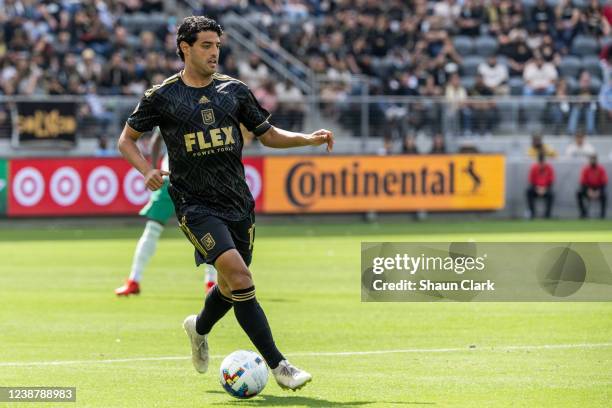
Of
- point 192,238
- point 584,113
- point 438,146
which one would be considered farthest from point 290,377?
point 584,113

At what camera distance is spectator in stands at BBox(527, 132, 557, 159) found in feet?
102

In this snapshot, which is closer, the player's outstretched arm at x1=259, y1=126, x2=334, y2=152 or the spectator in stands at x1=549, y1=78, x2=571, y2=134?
the player's outstretched arm at x1=259, y1=126, x2=334, y2=152

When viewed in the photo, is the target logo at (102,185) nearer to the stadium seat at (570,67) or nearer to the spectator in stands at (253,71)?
the spectator in stands at (253,71)

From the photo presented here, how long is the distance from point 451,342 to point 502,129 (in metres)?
20.7

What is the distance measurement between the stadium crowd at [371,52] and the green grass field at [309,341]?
1080cm

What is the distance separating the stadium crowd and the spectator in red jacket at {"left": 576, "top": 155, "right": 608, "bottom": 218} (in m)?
1.20

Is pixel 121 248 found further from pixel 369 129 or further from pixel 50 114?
pixel 369 129

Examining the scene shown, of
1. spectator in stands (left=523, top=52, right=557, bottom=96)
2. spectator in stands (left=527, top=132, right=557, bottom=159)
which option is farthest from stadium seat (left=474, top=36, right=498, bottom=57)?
spectator in stands (left=527, top=132, right=557, bottom=159)

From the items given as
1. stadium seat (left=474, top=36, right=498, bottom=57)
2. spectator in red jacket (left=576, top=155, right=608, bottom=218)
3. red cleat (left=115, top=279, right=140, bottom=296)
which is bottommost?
spectator in red jacket (left=576, top=155, right=608, bottom=218)

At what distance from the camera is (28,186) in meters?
27.8

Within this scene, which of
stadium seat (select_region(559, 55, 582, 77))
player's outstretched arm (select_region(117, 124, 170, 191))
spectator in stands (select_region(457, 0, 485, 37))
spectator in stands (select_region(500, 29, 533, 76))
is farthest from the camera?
spectator in stands (select_region(457, 0, 485, 37))

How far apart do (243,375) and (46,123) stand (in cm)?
2068

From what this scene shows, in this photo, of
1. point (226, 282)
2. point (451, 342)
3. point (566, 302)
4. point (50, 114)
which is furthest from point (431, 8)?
point (226, 282)

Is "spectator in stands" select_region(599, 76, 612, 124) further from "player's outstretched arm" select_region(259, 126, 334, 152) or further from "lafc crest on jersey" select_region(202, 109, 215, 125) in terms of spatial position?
"lafc crest on jersey" select_region(202, 109, 215, 125)
